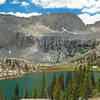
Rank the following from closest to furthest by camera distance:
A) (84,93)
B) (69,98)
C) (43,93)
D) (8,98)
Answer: (84,93)
(69,98)
(43,93)
(8,98)

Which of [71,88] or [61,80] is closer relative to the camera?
[71,88]

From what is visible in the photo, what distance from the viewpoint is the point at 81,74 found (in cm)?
12662

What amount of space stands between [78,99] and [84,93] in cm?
363

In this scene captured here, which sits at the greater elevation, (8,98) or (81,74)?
(81,74)

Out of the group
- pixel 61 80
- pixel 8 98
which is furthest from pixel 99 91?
pixel 8 98

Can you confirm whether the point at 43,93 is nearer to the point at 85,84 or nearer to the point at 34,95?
the point at 34,95

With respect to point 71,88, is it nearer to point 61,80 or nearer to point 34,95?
point 34,95

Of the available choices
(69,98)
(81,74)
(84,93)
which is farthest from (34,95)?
(81,74)

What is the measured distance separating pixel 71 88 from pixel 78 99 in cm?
836

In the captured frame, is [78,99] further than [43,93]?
No

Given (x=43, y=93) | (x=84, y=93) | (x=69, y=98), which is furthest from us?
(x=43, y=93)

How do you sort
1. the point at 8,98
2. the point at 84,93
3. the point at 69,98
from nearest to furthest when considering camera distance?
the point at 84,93, the point at 69,98, the point at 8,98

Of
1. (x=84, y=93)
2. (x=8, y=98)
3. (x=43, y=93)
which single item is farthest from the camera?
(x=8, y=98)

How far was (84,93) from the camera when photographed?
92.4m
